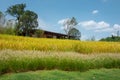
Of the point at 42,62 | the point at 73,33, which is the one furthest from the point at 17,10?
the point at 42,62

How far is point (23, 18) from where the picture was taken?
4781cm

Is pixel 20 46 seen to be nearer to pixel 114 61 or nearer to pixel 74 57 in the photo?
pixel 74 57

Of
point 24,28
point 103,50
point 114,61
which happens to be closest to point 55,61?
point 114,61

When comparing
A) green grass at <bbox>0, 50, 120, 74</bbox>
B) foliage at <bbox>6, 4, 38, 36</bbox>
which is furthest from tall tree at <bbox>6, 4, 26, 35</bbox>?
green grass at <bbox>0, 50, 120, 74</bbox>

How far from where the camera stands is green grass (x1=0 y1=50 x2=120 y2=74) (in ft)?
32.0

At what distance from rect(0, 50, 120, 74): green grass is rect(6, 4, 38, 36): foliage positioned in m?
34.6

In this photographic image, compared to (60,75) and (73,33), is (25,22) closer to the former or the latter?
(73,33)

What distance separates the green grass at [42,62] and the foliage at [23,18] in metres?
34.6

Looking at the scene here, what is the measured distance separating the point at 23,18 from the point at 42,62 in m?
38.0

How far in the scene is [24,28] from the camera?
46.8 meters

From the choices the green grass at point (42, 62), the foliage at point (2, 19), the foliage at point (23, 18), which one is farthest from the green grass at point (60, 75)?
the foliage at point (23, 18)

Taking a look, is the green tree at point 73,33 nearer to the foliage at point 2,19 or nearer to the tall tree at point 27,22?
the tall tree at point 27,22

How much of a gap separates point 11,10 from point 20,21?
11.2 feet

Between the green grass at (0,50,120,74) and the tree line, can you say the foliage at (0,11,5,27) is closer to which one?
the tree line
